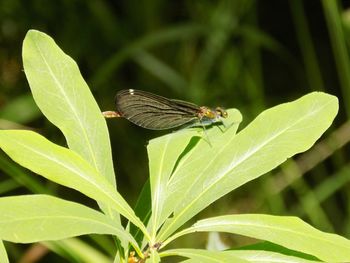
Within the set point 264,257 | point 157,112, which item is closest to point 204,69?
point 157,112

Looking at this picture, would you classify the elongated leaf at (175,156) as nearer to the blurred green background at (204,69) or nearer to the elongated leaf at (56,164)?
the elongated leaf at (56,164)

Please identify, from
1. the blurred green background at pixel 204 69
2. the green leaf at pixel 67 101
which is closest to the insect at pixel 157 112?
the green leaf at pixel 67 101

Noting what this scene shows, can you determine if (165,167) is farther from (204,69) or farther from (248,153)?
(204,69)

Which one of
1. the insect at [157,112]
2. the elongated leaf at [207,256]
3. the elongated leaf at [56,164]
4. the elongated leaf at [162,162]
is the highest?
the insect at [157,112]

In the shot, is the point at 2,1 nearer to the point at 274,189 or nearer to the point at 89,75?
the point at 89,75

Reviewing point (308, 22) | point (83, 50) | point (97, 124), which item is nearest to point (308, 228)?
point (97, 124)

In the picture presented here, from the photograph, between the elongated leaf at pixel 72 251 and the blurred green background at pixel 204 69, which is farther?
the blurred green background at pixel 204 69

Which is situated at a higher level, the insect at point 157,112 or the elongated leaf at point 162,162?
the insect at point 157,112
